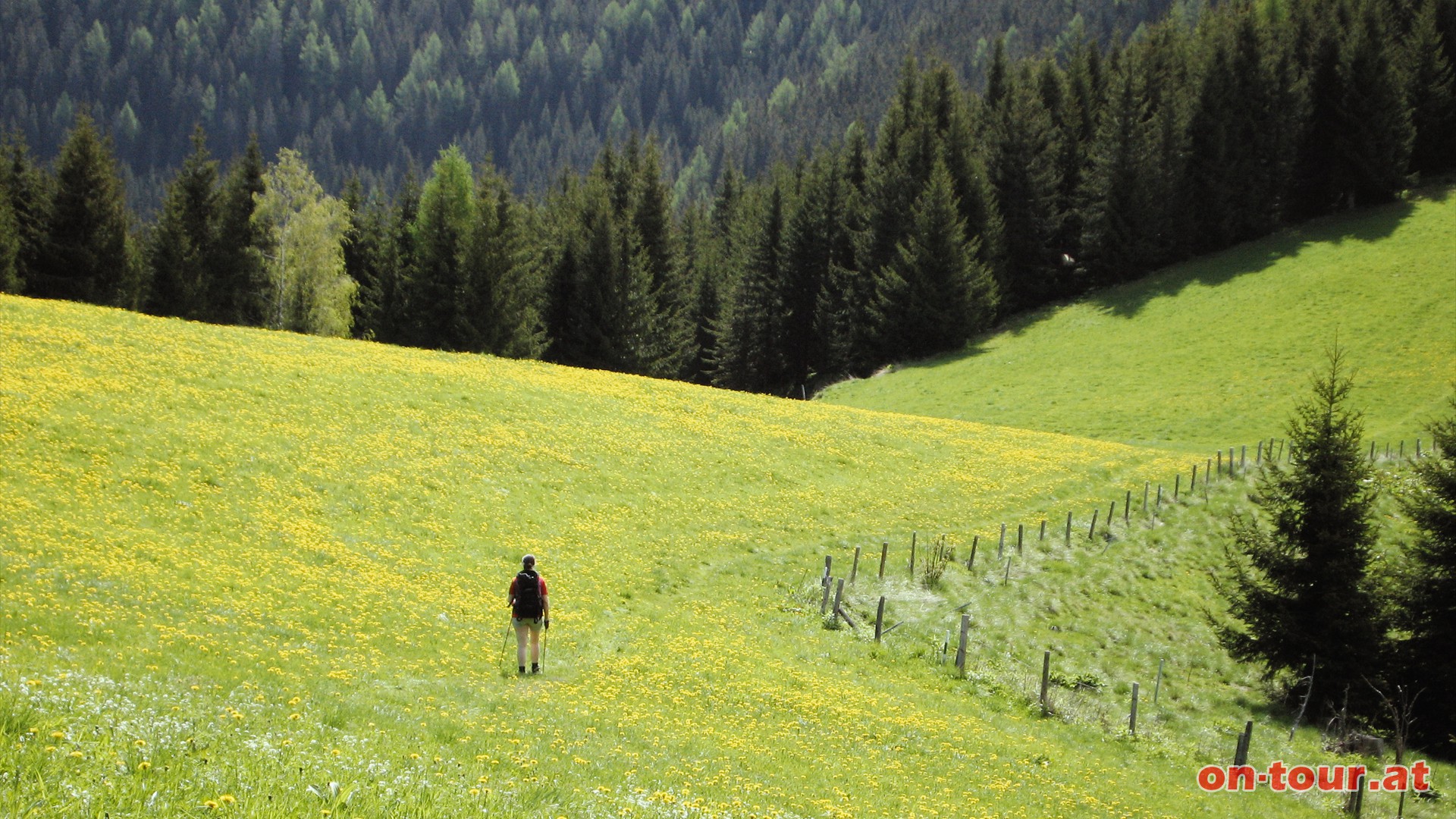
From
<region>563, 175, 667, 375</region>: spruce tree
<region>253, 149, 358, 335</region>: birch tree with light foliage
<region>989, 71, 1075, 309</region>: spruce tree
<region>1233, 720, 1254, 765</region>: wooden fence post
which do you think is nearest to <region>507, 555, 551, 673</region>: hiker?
<region>1233, 720, 1254, 765</region>: wooden fence post

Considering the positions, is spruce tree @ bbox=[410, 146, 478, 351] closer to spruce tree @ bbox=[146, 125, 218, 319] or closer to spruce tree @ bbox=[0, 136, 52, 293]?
spruce tree @ bbox=[146, 125, 218, 319]

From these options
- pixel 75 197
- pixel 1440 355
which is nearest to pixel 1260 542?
pixel 1440 355

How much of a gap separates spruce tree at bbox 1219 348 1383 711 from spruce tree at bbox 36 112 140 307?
70.9 meters

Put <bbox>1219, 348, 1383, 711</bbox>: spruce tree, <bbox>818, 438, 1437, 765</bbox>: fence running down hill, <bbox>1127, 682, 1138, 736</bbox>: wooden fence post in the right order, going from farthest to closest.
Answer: <bbox>1219, 348, 1383, 711</bbox>: spruce tree → <bbox>818, 438, 1437, 765</bbox>: fence running down hill → <bbox>1127, 682, 1138, 736</bbox>: wooden fence post

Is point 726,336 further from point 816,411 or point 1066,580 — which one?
point 1066,580

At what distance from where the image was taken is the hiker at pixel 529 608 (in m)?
18.5

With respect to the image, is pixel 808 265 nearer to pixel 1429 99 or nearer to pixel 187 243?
pixel 187 243

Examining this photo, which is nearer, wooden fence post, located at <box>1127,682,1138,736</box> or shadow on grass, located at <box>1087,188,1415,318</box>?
wooden fence post, located at <box>1127,682,1138,736</box>

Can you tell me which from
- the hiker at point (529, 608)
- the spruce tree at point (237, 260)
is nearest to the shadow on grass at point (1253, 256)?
the spruce tree at point (237, 260)

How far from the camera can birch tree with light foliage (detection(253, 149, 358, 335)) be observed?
225 ft

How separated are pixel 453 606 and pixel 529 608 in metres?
4.57

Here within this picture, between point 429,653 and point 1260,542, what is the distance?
24.9m

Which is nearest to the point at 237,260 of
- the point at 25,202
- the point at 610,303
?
the point at 25,202

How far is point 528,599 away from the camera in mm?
18484
